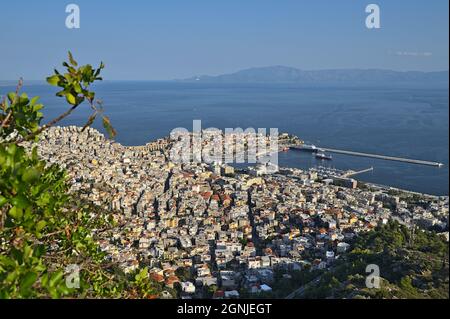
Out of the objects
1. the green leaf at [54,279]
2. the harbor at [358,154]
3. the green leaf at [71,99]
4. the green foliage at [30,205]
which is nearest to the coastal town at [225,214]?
the harbor at [358,154]

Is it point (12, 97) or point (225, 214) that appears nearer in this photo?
point (12, 97)

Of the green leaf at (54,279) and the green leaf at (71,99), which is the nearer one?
the green leaf at (54,279)

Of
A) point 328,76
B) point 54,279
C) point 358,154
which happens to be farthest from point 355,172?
point 328,76

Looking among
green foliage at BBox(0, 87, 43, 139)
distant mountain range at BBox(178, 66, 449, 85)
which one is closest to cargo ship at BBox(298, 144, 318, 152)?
distant mountain range at BBox(178, 66, 449, 85)

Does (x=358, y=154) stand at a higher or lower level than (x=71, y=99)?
lower

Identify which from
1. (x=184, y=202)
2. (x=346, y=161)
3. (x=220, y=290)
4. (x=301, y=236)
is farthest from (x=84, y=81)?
(x=346, y=161)

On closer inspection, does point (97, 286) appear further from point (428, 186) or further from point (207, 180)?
point (207, 180)

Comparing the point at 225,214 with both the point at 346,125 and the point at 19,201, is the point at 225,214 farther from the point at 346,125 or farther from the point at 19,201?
the point at 346,125

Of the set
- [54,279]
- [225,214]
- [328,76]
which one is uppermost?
[328,76]

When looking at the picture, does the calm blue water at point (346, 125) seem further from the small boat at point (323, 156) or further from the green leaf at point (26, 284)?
the green leaf at point (26, 284)
